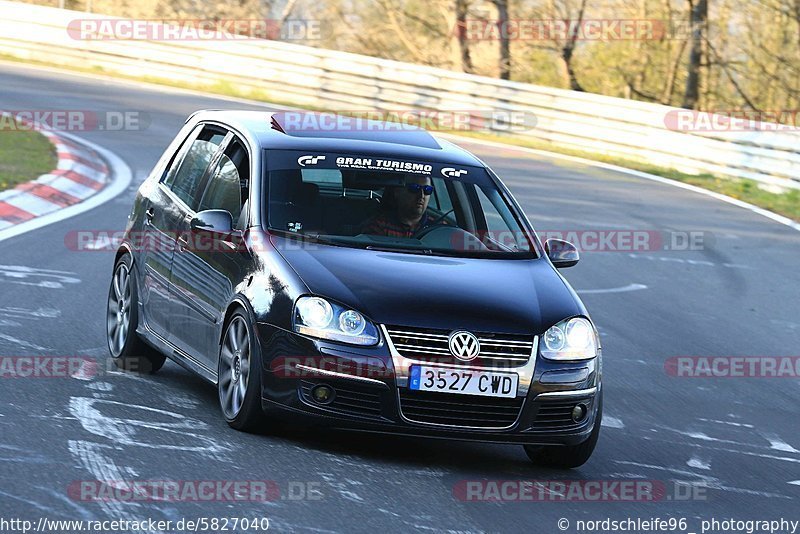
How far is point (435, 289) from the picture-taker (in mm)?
6828

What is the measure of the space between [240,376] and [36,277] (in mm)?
4718

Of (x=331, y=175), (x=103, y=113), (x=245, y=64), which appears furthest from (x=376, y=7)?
(x=331, y=175)

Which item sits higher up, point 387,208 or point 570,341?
point 387,208

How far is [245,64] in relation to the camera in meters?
29.4

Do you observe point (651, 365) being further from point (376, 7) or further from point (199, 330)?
point (376, 7)

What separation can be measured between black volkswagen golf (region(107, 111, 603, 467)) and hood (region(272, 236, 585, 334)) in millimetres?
10

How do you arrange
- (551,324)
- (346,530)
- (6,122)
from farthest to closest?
(6,122), (551,324), (346,530)

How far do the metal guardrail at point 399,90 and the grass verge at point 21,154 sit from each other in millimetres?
8673

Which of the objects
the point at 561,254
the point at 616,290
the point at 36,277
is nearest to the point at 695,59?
the point at 616,290

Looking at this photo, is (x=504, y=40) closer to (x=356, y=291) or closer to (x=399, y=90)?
(x=399, y=90)

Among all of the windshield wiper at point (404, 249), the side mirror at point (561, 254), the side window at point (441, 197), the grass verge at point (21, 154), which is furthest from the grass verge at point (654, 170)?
the windshield wiper at point (404, 249)

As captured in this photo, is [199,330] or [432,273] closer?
[432,273]

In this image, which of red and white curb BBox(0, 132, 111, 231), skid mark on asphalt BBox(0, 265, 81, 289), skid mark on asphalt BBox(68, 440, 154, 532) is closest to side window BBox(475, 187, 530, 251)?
skid mark on asphalt BBox(68, 440, 154, 532)

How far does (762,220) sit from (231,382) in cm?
1274
